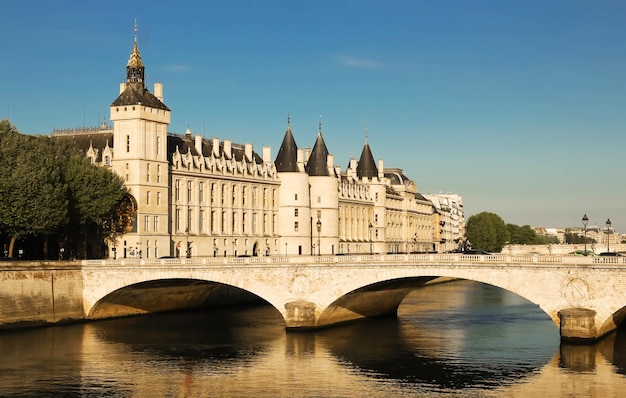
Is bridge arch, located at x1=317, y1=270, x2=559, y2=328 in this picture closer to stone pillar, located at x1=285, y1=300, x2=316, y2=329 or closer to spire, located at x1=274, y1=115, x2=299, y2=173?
stone pillar, located at x1=285, y1=300, x2=316, y2=329

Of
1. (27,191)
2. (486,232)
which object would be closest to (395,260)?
(27,191)

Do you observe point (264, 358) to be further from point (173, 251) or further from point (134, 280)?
point (173, 251)

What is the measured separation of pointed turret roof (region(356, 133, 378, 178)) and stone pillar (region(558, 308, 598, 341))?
85484 millimetres

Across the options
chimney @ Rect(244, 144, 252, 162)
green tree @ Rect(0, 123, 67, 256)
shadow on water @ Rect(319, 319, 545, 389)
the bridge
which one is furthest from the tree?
shadow on water @ Rect(319, 319, 545, 389)

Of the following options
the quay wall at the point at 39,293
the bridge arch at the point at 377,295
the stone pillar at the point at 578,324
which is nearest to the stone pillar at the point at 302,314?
the bridge arch at the point at 377,295

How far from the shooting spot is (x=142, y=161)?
91.8m

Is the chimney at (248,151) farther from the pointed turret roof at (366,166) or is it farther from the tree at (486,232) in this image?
the tree at (486,232)

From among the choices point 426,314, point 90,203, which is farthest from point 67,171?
point 426,314

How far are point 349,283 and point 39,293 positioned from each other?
2377 centimetres

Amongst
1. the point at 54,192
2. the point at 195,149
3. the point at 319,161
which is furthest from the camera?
the point at 319,161

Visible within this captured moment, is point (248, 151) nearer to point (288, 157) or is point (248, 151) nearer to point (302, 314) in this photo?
point (288, 157)

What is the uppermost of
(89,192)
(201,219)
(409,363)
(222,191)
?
(222,191)

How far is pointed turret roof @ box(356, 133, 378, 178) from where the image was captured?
143750 mm

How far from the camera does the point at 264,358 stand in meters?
58.8
